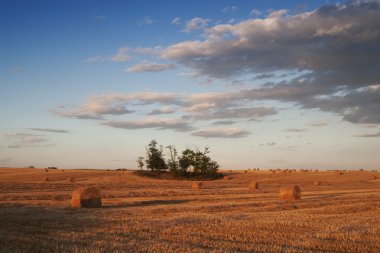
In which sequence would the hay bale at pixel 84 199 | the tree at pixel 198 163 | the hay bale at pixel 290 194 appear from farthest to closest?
the tree at pixel 198 163 → the hay bale at pixel 290 194 → the hay bale at pixel 84 199

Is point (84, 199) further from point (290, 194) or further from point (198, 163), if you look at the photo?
point (198, 163)

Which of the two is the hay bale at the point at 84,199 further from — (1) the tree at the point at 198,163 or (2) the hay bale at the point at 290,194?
(1) the tree at the point at 198,163

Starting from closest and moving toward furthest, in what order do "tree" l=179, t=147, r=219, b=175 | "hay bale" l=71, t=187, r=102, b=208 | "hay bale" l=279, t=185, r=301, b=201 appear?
"hay bale" l=71, t=187, r=102, b=208, "hay bale" l=279, t=185, r=301, b=201, "tree" l=179, t=147, r=219, b=175

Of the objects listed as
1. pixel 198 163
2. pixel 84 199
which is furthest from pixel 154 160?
pixel 84 199

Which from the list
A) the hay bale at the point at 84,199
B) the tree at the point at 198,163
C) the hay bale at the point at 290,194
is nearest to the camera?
the hay bale at the point at 84,199

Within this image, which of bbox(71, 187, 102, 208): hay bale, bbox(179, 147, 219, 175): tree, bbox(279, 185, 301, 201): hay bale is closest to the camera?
bbox(71, 187, 102, 208): hay bale

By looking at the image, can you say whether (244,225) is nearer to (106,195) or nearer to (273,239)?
(273,239)

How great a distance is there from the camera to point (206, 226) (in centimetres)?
1451

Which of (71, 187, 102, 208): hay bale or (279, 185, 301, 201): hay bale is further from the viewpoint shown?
(279, 185, 301, 201): hay bale

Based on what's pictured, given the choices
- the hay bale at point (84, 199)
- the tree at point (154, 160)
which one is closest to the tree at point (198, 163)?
the tree at point (154, 160)

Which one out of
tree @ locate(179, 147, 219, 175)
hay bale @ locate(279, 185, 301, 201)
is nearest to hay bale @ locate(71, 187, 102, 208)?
hay bale @ locate(279, 185, 301, 201)

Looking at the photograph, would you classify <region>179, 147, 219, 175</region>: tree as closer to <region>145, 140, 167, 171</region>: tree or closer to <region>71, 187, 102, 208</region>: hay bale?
<region>145, 140, 167, 171</region>: tree

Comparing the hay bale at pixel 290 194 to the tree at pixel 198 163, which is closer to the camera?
the hay bale at pixel 290 194

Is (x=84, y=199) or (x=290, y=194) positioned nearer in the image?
(x=84, y=199)
